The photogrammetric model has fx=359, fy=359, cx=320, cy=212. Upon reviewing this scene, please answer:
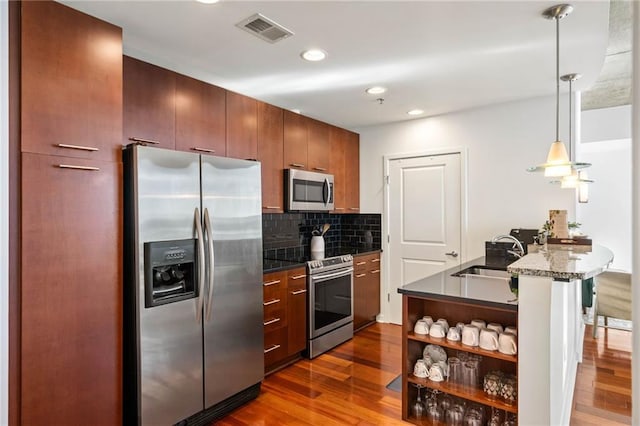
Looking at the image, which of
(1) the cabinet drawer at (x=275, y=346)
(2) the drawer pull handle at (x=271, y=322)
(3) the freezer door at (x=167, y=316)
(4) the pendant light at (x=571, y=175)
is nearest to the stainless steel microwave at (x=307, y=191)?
(2) the drawer pull handle at (x=271, y=322)

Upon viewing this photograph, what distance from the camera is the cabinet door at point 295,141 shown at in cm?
346

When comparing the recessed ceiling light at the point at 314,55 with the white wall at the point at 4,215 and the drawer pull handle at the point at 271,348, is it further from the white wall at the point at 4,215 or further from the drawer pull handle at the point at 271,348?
the drawer pull handle at the point at 271,348

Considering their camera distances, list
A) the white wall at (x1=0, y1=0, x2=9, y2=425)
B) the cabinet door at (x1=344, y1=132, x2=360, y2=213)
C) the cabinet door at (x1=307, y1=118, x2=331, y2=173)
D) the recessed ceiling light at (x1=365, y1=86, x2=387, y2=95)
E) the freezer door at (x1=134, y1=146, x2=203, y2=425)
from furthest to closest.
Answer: the cabinet door at (x1=344, y1=132, x2=360, y2=213)
the cabinet door at (x1=307, y1=118, x2=331, y2=173)
the recessed ceiling light at (x1=365, y1=86, x2=387, y2=95)
the freezer door at (x1=134, y1=146, x2=203, y2=425)
the white wall at (x1=0, y1=0, x2=9, y2=425)

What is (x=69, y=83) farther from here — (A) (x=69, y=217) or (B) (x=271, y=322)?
(B) (x=271, y=322)

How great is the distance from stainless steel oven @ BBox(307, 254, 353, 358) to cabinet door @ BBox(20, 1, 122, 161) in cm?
199

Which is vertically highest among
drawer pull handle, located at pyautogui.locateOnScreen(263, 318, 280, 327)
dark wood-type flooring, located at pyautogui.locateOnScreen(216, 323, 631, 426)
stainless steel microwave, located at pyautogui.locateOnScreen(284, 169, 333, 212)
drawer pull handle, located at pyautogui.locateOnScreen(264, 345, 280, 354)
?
stainless steel microwave, located at pyautogui.locateOnScreen(284, 169, 333, 212)

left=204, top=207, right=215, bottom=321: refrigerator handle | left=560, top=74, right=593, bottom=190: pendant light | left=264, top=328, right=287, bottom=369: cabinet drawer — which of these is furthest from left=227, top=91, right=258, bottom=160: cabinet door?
left=560, top=74, right=593, bottom=190: pendant light

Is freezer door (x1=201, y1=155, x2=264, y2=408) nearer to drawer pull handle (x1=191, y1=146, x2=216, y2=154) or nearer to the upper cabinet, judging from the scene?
drawer pull handle (x1=191, y1=146, x2=216, y2=154)

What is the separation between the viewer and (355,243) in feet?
15.3

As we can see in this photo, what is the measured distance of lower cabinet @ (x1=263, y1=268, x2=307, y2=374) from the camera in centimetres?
293

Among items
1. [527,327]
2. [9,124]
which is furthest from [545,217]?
[9,124]

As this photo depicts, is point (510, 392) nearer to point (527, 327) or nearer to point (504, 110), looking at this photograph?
point (527, 327)

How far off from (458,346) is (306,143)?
2405mm

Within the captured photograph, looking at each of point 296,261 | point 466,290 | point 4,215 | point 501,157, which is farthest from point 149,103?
point 501,157
